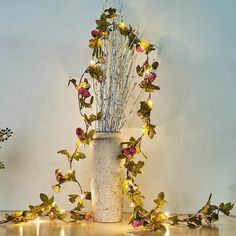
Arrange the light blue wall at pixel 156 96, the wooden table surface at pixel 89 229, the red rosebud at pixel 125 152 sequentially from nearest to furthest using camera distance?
the wooden table surface at pixel 89 229, the red rosebud at pixel 125 152, the light blue wall at pixel 156 96

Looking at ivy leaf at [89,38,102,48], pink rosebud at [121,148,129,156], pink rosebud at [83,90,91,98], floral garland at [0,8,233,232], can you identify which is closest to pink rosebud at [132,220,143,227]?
floral garland at [0,8,233,232]

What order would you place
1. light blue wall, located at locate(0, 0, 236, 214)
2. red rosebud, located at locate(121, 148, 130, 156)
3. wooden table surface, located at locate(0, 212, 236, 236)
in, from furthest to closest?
light blue wall, located at locate(0, 0, 236, 214) → red rosebud, located at locate(121, 148, 130, 156) → wooden table surface, located at locate(0, 212, 236, 236)

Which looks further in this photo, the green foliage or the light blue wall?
the light blue wall

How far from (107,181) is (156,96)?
40cm

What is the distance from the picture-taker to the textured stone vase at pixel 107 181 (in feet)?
4.31

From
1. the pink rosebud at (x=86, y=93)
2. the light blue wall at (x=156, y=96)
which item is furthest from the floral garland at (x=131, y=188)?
the light blue wall at (x=156, y=96)

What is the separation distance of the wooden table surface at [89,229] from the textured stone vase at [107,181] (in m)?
0.04

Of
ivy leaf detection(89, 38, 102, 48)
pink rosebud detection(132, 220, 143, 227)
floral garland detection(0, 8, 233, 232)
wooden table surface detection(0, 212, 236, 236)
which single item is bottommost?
wooden table surface detection(0, 212, 236, 236)

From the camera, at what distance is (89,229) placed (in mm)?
1238

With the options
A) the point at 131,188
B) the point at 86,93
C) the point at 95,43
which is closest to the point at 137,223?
the point at 131,188

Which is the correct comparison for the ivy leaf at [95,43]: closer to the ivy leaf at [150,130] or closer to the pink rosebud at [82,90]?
the pink rosebud at [82,90]

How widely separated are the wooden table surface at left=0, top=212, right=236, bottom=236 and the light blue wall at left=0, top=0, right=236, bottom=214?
209mm

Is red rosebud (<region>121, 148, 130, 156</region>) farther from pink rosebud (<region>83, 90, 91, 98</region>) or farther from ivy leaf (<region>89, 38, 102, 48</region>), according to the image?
ivy leaf (<region>89, 38, 102, 48</region>)

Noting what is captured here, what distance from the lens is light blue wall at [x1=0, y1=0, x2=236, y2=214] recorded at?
1.52 m
